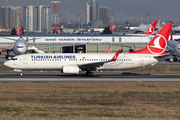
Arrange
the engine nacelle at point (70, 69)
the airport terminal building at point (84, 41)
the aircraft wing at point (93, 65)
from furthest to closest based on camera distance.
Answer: the airport terminal building at point (84, 41), the aircraft wing at point (93, 65), the engine nacelle at point (70, 69)

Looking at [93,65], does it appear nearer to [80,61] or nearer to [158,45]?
[80,61]

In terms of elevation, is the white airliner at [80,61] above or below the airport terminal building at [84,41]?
below

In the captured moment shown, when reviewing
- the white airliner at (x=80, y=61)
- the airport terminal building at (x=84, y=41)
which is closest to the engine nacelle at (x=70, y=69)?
the white airliner at (x=80, y=61)

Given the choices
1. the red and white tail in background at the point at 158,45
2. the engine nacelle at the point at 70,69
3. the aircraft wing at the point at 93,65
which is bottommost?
the engine nacelle at the point at 70,69

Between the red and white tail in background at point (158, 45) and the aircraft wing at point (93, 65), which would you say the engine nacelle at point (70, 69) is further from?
the red and white tail in background at point (158, 45)

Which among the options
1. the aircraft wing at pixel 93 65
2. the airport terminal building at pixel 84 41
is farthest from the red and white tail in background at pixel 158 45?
the airport terminal building at pixel 84 41

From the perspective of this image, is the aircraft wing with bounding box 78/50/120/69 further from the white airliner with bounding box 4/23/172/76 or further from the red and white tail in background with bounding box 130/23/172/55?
the red and white tail in background with bounding box 130/23/172/55

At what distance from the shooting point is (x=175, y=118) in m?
22.9

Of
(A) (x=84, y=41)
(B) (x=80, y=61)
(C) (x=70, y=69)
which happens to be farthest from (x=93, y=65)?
(A) (x=84, y=41)

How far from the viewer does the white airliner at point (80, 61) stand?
45969 mm

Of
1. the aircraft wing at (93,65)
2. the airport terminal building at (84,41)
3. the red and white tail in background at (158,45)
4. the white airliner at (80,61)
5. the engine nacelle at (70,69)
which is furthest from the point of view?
the airport terminal building at (84,41)

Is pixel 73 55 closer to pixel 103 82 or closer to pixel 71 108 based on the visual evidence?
pixel 103 82

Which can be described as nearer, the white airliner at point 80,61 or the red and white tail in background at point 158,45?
the white airliner at point 80,61

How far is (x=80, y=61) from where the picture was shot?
4706 cm
